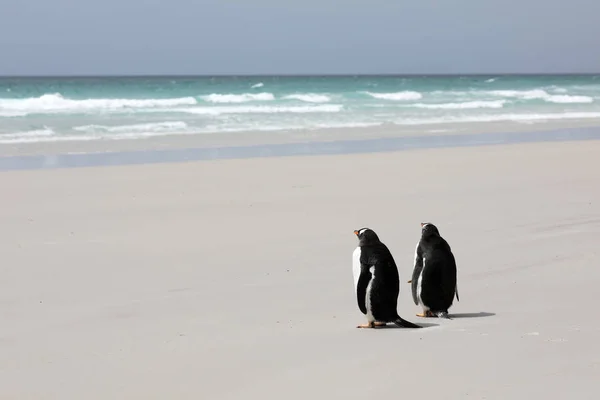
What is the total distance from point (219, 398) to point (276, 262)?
251 cm

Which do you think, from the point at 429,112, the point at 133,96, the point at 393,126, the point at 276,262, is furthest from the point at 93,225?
the point at 133,96

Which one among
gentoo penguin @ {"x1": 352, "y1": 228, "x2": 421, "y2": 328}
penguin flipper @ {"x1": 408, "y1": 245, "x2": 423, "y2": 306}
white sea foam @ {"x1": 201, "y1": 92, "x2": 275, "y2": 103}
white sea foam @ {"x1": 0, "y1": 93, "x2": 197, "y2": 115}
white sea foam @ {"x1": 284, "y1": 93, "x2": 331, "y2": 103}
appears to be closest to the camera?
gentoo penguin @ {"x1": 352, "y1": 228, "x2": 421, "y2": 328}

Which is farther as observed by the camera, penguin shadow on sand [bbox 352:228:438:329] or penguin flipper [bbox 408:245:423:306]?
penguin flipper [bbox 408:245:423:306]

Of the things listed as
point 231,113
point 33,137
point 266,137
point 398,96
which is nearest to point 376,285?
point 266,137

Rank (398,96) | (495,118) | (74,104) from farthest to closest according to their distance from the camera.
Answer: (398,96)
(74,104)
(495,118)

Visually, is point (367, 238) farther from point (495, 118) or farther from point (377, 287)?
point (495, 118)

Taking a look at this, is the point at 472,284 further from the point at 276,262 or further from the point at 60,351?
the point at 60,351

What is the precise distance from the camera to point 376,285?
3932 millimetres

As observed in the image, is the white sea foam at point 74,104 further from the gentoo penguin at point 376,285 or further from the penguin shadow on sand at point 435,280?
the gentoo penguin at point 376,285

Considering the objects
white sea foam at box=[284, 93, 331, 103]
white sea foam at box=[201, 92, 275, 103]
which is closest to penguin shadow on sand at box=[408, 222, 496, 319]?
white sea foam at box=[201, 92, 275, 103]

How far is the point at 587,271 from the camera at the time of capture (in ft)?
16.7

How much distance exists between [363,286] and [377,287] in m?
0.07

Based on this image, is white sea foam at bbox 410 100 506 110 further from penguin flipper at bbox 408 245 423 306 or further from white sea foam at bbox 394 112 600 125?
penguin flipper at bbox 408 245 423 306

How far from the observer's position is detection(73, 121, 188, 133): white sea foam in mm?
20516
